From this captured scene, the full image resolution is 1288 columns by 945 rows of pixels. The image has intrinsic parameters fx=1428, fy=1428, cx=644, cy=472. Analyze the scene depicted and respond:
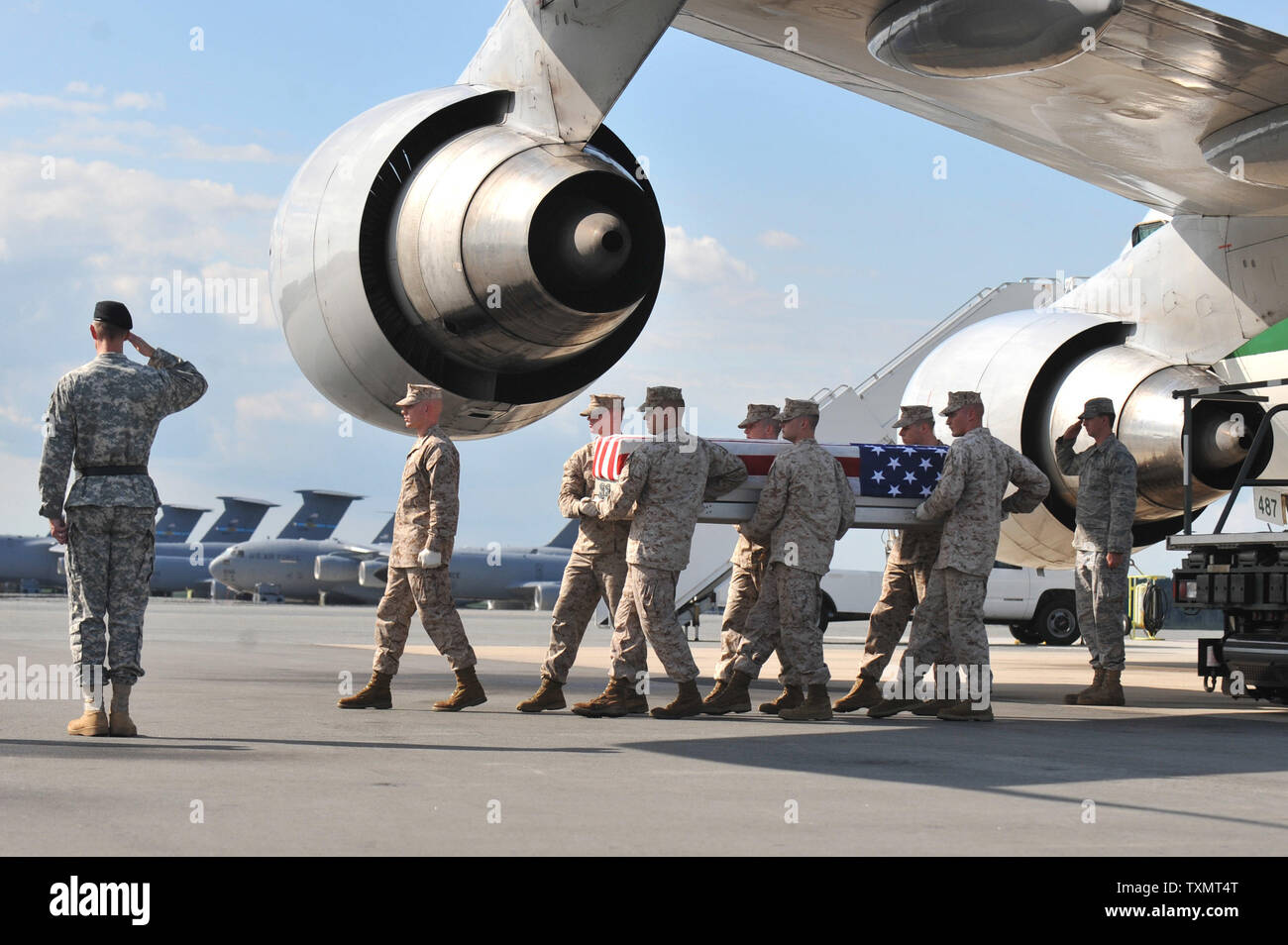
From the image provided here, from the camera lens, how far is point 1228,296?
33.2 ft

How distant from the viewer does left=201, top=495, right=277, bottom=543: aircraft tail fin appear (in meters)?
85.2

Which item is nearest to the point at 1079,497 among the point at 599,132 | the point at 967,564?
the point at 967,564

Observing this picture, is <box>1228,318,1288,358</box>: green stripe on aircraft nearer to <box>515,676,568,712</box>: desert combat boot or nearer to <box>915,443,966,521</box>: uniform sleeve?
<box>915,443,966,521</box>: uniform sleeve

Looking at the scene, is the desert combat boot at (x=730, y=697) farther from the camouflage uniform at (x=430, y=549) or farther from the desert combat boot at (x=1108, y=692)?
the desert combat boot at (x=1108, y=692)

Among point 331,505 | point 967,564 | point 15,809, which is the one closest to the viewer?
point 15,809

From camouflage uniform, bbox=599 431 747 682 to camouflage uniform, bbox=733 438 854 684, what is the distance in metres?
0.50

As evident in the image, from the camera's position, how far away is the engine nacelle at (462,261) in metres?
5.92

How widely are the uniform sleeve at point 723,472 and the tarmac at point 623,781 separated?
1473 millimetres

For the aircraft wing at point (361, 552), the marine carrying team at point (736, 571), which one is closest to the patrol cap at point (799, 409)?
the marine carrying team at point (736, 571)

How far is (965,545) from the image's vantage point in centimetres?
900

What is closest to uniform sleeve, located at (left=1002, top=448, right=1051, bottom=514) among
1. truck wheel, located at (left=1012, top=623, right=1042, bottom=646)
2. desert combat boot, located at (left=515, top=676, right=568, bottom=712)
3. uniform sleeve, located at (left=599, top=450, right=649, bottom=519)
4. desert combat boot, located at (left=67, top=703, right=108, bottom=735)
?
uniform sleeve, located at (left=599, top=450, right=649, bottom=519)

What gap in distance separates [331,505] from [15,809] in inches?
3033
